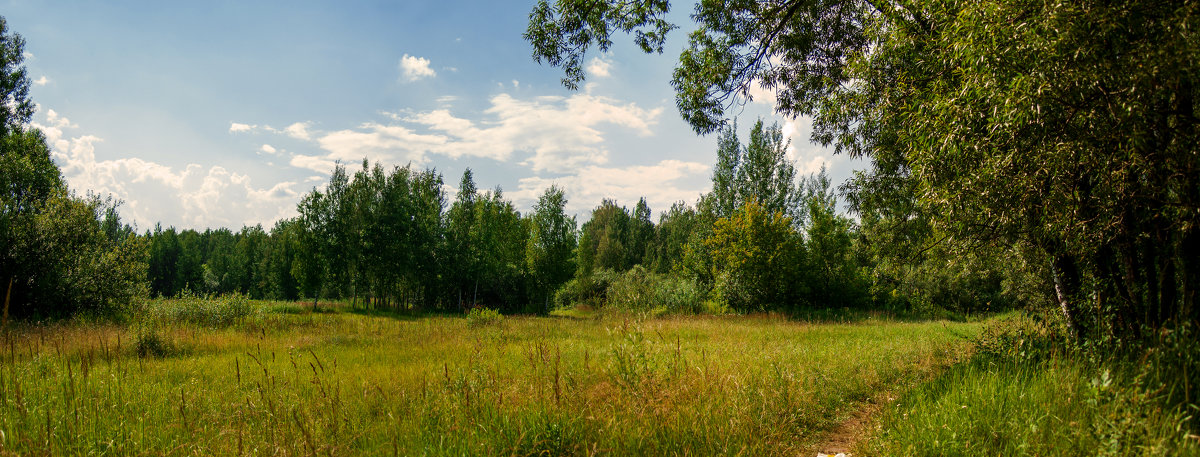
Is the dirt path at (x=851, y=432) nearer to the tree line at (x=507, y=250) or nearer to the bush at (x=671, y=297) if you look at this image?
the tree line at (x=507, y=250)

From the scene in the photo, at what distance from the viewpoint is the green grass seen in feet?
10.5

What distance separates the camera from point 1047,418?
3.86 meters

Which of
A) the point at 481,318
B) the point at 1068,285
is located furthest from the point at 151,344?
the point at 1068,285

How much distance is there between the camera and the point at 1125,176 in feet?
13.9

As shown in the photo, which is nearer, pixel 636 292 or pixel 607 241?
pixel 636 292

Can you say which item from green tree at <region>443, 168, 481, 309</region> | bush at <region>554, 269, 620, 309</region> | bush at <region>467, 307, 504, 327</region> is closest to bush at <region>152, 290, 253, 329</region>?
bush at <region>467, 307, 504, 327</region>

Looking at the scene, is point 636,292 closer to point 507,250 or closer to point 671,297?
point 671,297

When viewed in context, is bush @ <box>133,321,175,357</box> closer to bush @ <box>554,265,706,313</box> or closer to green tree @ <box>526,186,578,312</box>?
bush @ <box>554,265,706,313</box>

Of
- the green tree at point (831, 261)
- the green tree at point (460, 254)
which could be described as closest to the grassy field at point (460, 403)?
the green tree at point (831, 261)

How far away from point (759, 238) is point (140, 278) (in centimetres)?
2875

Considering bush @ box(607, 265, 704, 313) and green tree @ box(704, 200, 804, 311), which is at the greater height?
green tree @ box(704, 200, 804, 311)

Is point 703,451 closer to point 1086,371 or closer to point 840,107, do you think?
point 1086,371

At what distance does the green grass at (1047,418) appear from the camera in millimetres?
3191

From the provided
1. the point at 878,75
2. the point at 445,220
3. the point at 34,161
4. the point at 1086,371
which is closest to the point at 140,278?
the point at 34,161
